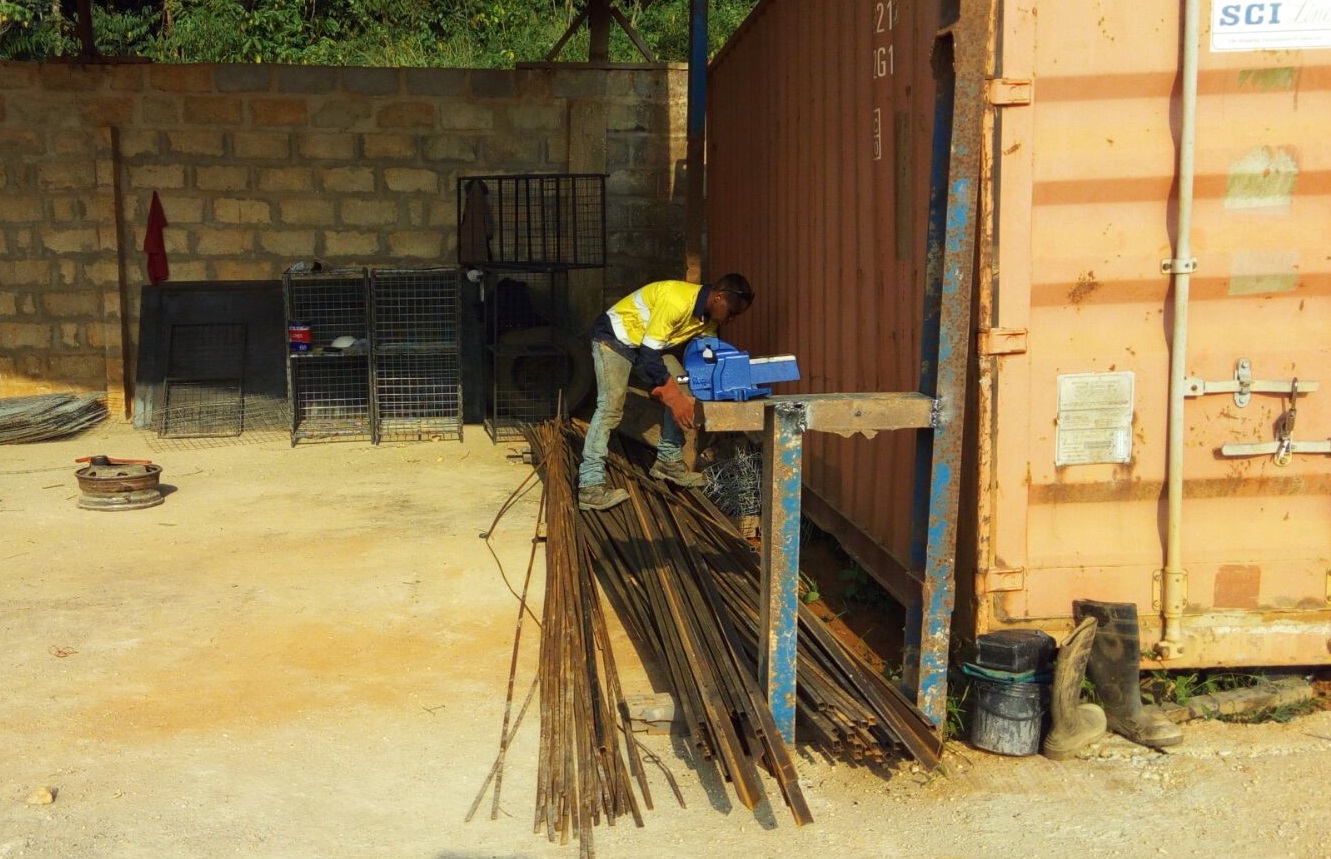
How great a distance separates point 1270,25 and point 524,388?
21.7 ft

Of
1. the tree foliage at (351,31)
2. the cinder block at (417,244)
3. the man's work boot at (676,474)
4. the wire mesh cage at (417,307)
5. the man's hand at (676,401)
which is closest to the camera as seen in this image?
the man's hand at (676,401)

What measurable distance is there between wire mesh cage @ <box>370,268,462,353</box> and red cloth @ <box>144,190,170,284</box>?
6.41ft

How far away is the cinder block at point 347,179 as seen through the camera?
420 inches

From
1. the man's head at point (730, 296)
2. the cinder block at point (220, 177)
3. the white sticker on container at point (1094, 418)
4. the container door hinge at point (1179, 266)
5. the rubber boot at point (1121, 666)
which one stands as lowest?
the rubber boot at point (1121, 666)

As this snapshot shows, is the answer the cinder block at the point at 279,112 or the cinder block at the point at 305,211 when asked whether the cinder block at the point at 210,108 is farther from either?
the cinder block at the point at 305,211

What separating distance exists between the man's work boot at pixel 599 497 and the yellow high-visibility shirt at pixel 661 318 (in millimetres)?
857

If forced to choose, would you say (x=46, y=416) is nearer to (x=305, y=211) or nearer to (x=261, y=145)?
(x=305, y=211)

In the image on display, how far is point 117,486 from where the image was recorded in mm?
7617

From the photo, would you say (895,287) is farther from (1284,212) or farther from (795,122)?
(795,122)

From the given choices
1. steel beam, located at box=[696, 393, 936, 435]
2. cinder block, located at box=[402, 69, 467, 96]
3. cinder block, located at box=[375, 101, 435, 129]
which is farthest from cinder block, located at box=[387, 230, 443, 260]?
steel beam, located at box=[696, 393, 936, 435]

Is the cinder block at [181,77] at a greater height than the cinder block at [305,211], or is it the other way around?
the cinder block at [181,77]

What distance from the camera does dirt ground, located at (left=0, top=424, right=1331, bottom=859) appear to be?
12.5ft

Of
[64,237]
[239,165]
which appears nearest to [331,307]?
[239,165]

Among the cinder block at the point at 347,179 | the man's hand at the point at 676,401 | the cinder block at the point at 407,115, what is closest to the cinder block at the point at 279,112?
the cinder block at the point at 347,179
